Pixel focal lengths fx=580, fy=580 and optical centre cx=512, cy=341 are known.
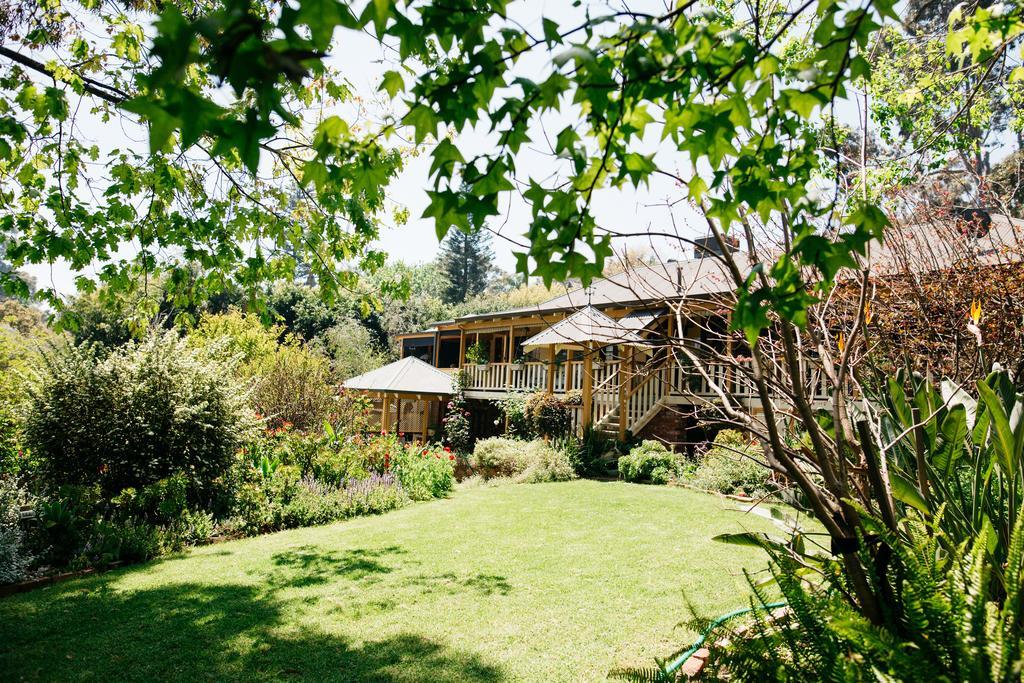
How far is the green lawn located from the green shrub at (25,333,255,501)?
1763 millimetres

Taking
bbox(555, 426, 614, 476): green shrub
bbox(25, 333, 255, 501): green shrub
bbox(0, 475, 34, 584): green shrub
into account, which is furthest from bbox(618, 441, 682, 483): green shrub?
bbox(0, 475, 34, 584): green shrub

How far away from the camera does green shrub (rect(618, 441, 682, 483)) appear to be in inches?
487

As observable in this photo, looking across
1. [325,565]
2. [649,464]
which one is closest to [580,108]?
[325,565]

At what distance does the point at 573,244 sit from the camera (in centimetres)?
204

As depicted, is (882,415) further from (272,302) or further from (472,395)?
(272,302)

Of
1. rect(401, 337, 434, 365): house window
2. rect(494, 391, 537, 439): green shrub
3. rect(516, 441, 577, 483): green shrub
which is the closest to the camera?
rect(516, 441, 577, 483): green shrub

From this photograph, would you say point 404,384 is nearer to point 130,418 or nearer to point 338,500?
point 338,500

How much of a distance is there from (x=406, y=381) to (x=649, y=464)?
28.6 feet

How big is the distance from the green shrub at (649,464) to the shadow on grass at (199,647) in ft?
28.5

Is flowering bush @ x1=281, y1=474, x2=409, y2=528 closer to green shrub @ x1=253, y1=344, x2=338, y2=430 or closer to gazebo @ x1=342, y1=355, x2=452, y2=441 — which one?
green shrub @ x1=253, y1=344, x2=338, y2=430

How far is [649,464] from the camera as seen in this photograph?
1274cm

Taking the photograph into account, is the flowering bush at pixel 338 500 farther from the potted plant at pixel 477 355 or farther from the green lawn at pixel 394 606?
the potted plant at pixel 477 355

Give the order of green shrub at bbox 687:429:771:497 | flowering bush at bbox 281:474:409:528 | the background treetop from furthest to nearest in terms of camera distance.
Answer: green shrub at bbox 687:429:771:497
flowering bush at bbox 281:474:409:528
the background treetop

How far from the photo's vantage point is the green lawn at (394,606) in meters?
4.11
